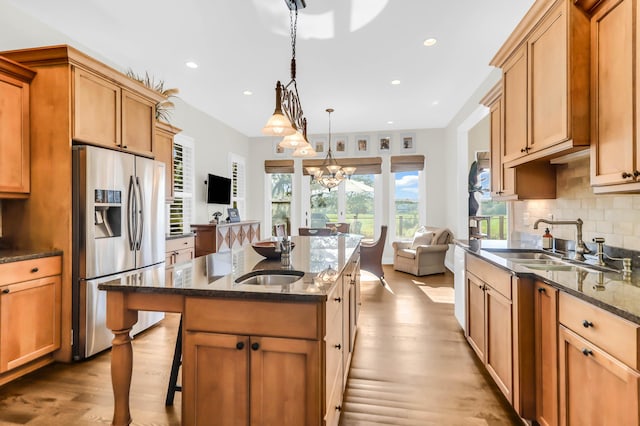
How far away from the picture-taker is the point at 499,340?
210 centimetres

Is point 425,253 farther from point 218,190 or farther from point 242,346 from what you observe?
point 242,346

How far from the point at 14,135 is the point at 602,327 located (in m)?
3.84

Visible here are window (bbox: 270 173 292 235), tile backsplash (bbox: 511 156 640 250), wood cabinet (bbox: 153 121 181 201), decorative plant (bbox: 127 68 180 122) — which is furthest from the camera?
window (bbox: 270 173 292 235)

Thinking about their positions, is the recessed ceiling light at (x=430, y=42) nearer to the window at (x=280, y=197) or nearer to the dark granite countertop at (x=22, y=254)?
the dark granite countertop at (x=22, y=254)

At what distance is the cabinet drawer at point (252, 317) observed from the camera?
1299 mm

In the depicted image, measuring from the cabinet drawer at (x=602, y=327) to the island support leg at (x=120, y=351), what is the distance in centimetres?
198

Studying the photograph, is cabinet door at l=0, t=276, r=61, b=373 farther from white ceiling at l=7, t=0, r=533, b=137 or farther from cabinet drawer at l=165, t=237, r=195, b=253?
white ceiling at l=7, t=0, r=533, b=137

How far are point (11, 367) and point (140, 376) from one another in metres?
0.85

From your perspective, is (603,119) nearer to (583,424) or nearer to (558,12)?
(558,12)

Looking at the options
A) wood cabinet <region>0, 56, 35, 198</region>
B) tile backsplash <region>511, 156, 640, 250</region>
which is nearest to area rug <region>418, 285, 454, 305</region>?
tile backsplash <region>511, 156, 640, 250</region>

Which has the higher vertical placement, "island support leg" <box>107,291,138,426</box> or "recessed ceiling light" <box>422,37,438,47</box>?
"recessed ceiling light" <box>422,37,438,47</box>

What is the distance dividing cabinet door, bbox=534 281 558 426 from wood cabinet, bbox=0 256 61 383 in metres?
3.39

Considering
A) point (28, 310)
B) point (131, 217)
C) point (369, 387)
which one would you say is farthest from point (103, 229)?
point (369, 387)

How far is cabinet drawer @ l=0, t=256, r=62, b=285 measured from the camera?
220 cm
